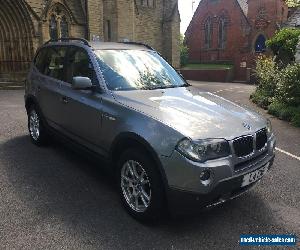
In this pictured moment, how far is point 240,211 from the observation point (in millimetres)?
4039

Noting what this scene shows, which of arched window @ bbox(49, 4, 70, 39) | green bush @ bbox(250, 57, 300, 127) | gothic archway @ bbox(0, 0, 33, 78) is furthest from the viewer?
arched window @ bbox(49, 4, 70, 39)

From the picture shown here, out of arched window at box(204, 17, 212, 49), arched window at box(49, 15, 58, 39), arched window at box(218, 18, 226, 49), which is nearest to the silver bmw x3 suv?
arched window at box(49, 15, 58, 39)

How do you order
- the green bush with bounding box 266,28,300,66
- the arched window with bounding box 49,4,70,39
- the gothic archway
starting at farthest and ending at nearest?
the arched window with bounding box 49,4,70,39, the gothic archway, the green bush with bounding box 266,28,300,66

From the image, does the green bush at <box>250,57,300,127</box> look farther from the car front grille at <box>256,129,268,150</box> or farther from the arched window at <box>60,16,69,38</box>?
the arched window at <box>60,16,69,38</box>

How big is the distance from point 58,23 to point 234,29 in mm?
26392

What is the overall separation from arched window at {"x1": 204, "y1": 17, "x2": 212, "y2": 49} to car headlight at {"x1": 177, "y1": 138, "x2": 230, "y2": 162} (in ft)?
137

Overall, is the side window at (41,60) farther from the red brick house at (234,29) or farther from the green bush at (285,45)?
the red brick house at (234,29)

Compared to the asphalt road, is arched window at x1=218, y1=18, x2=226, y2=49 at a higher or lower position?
higher

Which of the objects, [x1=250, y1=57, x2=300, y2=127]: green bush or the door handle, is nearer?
the door handle

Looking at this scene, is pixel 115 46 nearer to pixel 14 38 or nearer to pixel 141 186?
A: pixel 141 186

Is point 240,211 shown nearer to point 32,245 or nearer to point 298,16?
point 32,245

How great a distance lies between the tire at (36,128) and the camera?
6027 millimetres

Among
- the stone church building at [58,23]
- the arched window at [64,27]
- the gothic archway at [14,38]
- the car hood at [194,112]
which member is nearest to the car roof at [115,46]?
the car hood at [194,112]

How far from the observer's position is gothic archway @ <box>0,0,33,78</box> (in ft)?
60.3
